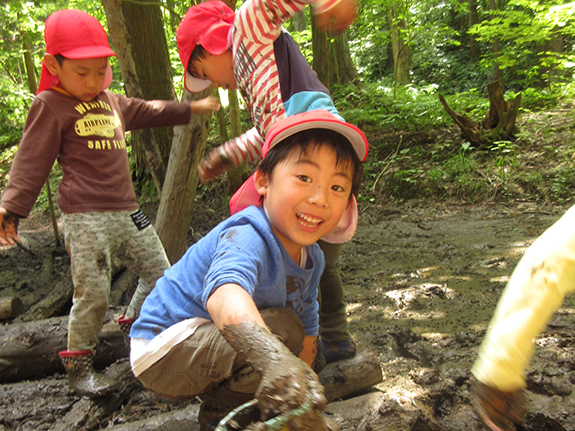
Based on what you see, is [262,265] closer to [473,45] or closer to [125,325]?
[125,325]

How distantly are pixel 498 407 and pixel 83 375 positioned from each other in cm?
233

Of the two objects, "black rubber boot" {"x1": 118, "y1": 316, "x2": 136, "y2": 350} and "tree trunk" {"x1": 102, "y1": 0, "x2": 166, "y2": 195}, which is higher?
"tree trunk" {"x1": 102, "y1": 0, "x2": 166, "y2": 195}

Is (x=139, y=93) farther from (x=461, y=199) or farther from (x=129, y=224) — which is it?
(x=461, y=199)

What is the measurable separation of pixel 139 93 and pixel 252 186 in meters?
2.58

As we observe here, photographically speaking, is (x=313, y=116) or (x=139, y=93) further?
(x=139, y=93)

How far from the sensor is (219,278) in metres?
1.36

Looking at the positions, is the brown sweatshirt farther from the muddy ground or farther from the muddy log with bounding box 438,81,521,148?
the muddy log with bounding box 438,81,521,148

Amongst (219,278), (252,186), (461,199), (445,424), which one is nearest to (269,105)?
(252,186)

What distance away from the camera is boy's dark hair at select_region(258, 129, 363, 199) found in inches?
67.3

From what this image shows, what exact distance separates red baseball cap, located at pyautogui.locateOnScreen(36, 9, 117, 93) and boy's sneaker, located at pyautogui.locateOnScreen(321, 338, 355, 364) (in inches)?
85.8

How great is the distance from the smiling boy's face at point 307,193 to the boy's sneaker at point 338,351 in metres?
1.03

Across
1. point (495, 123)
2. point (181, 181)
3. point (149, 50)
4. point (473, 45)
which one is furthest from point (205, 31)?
point (473, 45)

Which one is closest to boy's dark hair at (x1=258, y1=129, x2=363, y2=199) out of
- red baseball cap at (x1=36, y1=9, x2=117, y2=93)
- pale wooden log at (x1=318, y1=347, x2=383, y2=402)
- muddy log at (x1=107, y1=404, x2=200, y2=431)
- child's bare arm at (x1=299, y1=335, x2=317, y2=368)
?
child's bare arm at (x1=299, y1=335, x2=317, y2=368)

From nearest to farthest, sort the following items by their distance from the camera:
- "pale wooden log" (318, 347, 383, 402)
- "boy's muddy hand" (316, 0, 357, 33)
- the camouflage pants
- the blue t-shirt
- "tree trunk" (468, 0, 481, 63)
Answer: the blue t-shirt → "boy's muddy hand" (316, 0, 357, 33) → "pale wooden log" (318, 347, 383, 402) → the camouflage pants → "tree trunk" (468, 0, 481, 63)
